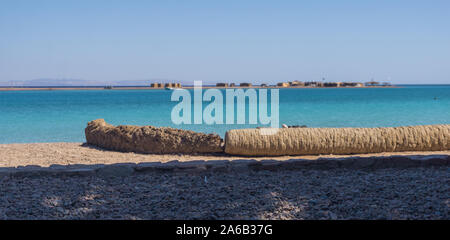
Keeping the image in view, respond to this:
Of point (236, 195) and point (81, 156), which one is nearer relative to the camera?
point (236, 195)

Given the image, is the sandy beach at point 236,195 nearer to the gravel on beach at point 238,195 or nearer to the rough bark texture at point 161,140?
the gravel on beach at point 238,195

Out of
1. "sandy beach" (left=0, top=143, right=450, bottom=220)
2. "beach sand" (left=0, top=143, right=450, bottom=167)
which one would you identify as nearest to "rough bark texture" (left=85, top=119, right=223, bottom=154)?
"beach sand" (left=0, top=143, right=450, bottom=167)

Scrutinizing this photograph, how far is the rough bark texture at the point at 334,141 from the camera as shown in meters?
8.52

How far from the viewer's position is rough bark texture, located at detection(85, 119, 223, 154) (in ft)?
28.7

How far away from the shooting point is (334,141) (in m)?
8.59

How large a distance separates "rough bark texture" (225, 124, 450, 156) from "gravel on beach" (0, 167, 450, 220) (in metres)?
3.01

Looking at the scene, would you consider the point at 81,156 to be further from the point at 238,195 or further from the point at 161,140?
the point at 238,195

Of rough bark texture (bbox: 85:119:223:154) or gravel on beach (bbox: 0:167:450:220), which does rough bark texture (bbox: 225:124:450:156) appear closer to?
rough bark texture (bbox: 85:119:223:154)

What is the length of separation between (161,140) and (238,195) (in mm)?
4514

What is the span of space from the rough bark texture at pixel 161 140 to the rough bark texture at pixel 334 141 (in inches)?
17.5

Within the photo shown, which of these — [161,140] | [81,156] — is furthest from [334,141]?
[81,156]

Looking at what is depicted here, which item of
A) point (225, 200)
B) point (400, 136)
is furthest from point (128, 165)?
point (400, 136)

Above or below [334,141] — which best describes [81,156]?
below

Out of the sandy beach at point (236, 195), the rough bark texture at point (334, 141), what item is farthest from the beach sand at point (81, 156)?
the sandy beach at point (236, 195)
